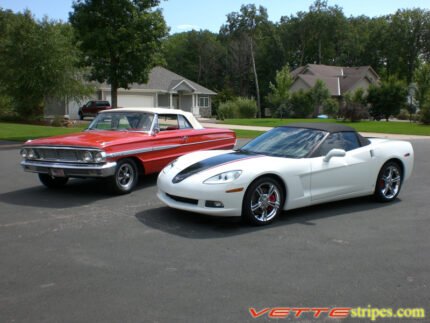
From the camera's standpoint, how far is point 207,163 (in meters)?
6.67

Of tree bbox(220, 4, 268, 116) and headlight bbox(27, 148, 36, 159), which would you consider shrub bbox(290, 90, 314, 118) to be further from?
headlight bbox(27, 148, 36, 159)

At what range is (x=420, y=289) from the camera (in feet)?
13.9

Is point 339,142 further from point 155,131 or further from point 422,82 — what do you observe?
point 422,82

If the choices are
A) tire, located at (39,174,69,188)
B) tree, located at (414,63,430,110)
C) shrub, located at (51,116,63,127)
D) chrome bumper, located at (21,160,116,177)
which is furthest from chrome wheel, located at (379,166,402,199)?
tree, located at (414,63,430,110)

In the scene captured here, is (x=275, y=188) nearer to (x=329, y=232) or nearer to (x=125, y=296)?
(x=329, y=232)

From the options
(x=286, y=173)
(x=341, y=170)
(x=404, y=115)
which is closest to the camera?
(x=286, y=173)

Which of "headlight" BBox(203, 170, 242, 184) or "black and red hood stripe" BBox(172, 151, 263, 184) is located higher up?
"black and red hood stripe" BBox(172, 151, 263, 184)

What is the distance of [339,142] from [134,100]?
38367 millimetres

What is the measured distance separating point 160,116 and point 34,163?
→ 254 centimetres

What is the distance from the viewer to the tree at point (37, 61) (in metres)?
21.4

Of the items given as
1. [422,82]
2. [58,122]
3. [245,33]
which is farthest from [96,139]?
[245,33]

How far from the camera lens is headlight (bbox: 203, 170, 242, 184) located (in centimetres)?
611

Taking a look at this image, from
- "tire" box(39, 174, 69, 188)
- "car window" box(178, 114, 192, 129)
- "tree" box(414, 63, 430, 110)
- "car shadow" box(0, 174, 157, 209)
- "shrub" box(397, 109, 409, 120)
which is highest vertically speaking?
"tree" box(414, 63, 430, 110)

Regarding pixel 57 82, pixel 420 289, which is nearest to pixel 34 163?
pixel 420 289
